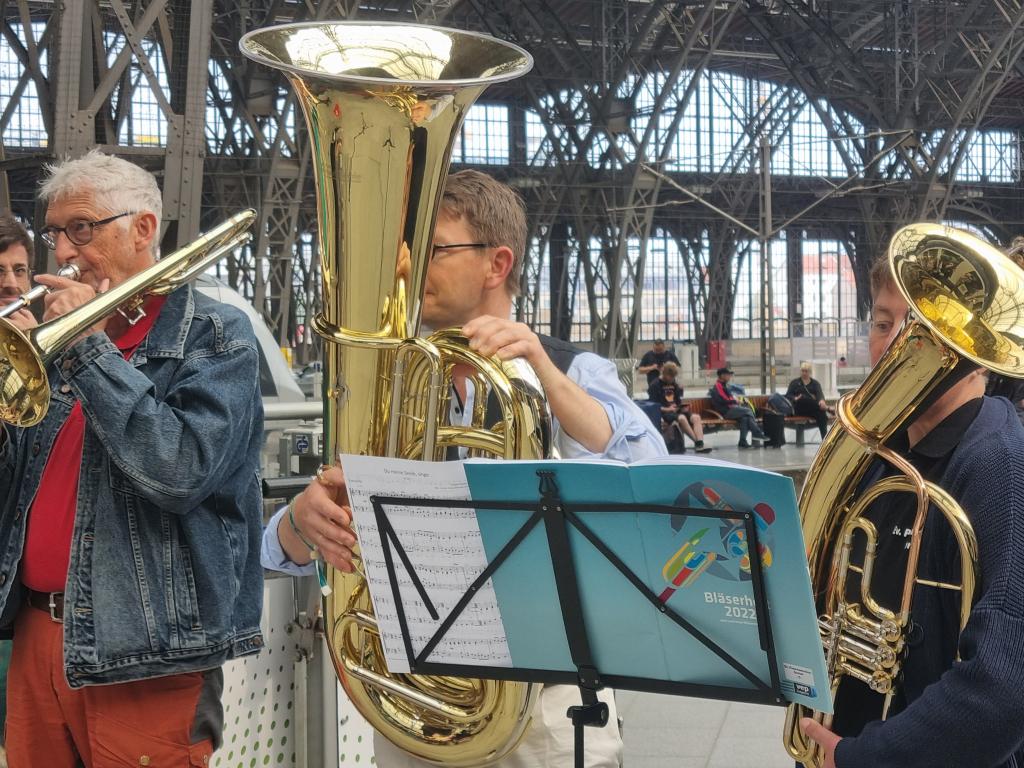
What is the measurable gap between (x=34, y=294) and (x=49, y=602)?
585mm

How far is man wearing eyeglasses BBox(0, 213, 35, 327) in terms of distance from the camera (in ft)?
10.0

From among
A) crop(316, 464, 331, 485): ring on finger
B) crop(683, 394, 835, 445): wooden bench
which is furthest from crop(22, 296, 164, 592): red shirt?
crop(683, 394, 835, 445): wooden bench

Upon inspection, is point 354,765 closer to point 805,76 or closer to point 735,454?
point 735,454

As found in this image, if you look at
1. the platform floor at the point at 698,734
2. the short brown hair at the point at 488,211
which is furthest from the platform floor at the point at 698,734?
the short brown hair at the point at 488,211

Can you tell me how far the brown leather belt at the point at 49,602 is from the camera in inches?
86.3

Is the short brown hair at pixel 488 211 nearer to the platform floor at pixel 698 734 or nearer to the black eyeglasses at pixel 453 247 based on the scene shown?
the black eyeglasses at pixel 453 247

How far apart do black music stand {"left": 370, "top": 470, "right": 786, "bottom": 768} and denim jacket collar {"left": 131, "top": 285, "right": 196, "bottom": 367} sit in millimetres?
751

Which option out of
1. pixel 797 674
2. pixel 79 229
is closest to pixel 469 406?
pixel 797 674

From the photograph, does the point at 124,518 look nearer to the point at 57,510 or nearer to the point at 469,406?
the point at 57,510

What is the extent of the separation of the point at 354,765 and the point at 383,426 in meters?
1.81

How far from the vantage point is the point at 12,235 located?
10.3ft

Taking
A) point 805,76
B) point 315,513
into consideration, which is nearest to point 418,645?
point 315,513

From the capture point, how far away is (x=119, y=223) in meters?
2.35

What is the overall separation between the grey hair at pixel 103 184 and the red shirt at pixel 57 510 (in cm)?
28
